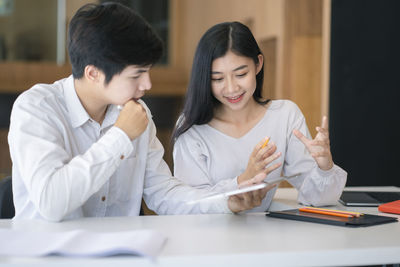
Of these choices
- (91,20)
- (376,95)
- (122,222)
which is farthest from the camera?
(376,95)

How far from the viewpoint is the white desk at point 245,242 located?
1.16m

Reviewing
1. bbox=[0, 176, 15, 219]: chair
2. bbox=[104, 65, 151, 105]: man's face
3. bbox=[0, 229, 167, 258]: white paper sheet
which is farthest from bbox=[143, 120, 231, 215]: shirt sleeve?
bbox=[0, 229, 167, 258]: white paper sheet

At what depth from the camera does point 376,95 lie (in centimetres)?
364

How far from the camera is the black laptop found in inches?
75.9

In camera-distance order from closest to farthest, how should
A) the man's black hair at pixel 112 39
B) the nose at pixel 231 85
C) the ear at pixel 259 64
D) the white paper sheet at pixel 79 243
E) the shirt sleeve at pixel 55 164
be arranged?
1. the white paper sheet at pixel 79 243
2. the shirt sleeve at pixel 55 164
3. the man's black hair at pixel 112 39
4. the nose at pixel 231 85
5. the ear at pixel 259 64

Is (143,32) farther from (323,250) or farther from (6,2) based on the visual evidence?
(6,2)

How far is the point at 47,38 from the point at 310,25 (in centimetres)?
379

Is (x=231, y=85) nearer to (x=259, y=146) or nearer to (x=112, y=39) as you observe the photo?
(x=259, y=146)

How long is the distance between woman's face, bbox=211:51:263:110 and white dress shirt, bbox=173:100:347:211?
0.52ft

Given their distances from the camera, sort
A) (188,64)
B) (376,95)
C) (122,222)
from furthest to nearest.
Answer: (188,64) < (376,95) < (122,222)

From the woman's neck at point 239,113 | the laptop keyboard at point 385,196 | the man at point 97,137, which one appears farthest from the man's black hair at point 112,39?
the laptop keyboard at point 385,196

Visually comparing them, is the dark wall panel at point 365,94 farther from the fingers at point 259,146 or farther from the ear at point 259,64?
the fingers at point 259,146

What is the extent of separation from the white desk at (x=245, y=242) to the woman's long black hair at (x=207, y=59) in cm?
63

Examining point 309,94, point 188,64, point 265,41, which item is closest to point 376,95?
point 309,94
